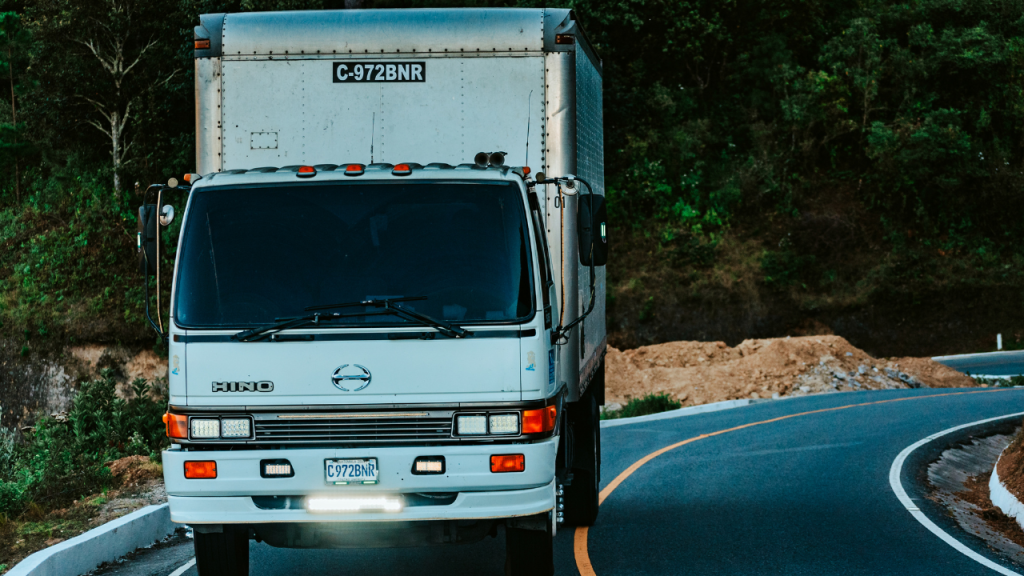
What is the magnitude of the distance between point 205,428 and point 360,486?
0.97 m

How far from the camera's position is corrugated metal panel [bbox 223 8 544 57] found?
24.4 feet

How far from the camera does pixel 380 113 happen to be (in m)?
7.35

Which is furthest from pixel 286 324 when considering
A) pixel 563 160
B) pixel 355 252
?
pixel 563 160

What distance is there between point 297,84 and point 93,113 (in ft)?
119

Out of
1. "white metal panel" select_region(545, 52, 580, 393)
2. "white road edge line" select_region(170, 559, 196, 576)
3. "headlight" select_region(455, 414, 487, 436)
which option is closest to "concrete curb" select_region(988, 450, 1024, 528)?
"white metal panel" select_region(545, 52, 580, 393)

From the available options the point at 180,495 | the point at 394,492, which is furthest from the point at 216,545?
the point at 394,492

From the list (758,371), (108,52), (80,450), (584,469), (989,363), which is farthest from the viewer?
(108,52)

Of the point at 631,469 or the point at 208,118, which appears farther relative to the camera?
the point at 631,469

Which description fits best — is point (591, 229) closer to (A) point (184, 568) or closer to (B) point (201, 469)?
(B) point (201, 469)

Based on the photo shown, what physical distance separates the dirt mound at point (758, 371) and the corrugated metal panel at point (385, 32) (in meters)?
21.9

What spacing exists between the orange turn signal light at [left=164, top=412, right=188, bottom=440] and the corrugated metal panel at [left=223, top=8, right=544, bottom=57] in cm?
277

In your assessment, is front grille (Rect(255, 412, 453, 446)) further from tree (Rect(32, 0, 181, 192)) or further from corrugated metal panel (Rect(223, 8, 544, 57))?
tree (Rect(32, 0, 181, 192))

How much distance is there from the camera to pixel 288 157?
7258 millimetres

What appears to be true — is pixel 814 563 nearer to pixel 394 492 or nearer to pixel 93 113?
pixel 394 492
